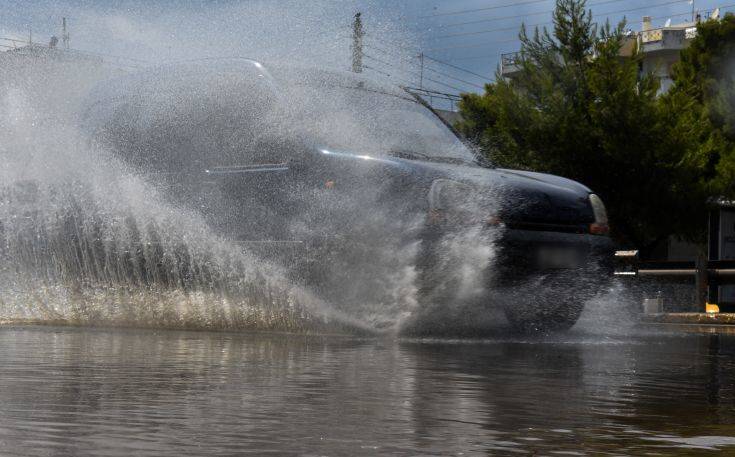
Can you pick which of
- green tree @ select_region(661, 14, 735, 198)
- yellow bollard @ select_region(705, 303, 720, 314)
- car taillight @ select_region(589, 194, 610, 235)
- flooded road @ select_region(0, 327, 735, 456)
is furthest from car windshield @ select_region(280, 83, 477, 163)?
green tree @ select_region(661, 14, 735, 198)

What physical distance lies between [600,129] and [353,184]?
1892 cm

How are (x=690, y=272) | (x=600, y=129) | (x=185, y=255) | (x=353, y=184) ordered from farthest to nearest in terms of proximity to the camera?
(x=600, y=129) → (x=690, y=272) → (x=185, y=255) → (x=353, y=184)

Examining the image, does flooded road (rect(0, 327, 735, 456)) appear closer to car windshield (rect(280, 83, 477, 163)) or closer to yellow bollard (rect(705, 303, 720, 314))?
car windshield (rect(280, 83, 477, 163))

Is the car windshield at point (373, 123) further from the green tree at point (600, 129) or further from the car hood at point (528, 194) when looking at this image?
the green tree at point (600, 129)

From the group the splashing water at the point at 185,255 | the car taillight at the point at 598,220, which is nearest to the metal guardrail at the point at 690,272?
the car taillight at the point at 598,220

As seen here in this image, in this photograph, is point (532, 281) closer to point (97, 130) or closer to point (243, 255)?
point (243, 255)

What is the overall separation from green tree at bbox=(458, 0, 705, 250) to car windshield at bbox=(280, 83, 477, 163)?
15774 millimetres

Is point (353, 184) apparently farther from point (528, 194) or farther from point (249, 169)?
point (528, 194)

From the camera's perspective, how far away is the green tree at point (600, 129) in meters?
25.3

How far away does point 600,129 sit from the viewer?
84.1 ft

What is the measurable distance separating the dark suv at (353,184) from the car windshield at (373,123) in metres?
0.01

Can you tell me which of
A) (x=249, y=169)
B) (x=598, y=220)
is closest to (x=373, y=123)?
(x=249, y=169)

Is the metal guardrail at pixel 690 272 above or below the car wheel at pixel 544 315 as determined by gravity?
above

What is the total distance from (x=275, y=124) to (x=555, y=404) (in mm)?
3993
